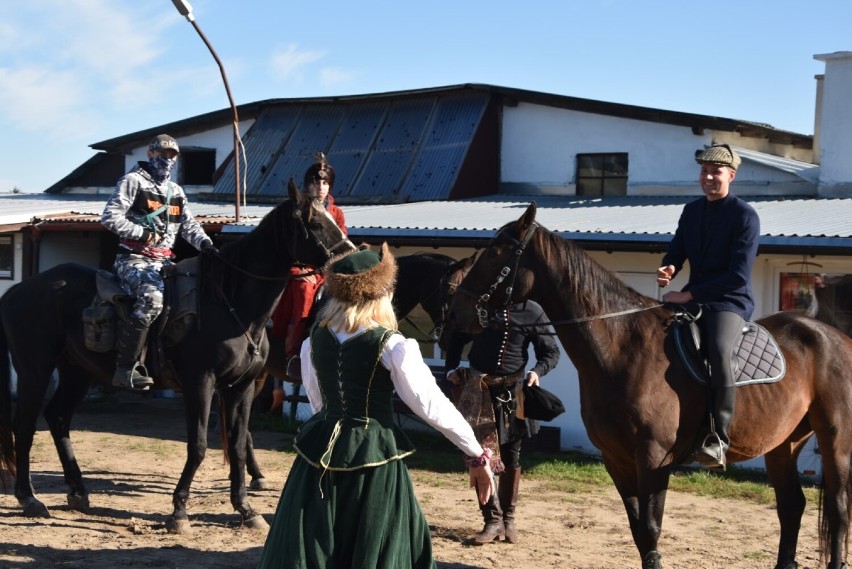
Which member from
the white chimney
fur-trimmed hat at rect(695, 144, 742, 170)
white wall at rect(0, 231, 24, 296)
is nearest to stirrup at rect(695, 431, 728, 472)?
fur-trimmed hat at rect(695, 144, 742, 170)

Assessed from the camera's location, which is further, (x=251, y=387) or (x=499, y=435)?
(x=251, y=387)

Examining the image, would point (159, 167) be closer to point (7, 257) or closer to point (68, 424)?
point (68, 424)

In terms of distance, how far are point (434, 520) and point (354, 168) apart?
10325 millimetres

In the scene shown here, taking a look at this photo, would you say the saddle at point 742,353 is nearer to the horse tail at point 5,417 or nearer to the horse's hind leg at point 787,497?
the horse's hind leg at point 787,497

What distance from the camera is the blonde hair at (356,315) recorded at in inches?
163

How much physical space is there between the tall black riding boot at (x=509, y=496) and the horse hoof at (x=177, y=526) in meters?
2.37

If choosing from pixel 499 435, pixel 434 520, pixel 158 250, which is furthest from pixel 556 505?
pixel 158 250

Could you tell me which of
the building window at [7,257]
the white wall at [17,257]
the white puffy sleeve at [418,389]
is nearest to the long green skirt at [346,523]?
the white puffy sleeve at [418,389]

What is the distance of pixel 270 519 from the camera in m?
8.03

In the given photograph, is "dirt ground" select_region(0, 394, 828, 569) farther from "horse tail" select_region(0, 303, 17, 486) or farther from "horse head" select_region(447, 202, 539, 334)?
"horse head" select_region(447, 202, 539, 334)

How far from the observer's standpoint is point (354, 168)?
1755 cm

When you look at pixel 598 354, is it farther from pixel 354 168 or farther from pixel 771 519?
pixel 354 168

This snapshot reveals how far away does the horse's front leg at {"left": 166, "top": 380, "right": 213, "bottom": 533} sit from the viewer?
7.45 m

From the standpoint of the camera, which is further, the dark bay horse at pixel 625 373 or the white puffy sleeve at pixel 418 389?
the dark bay horse at pixel 625 373
